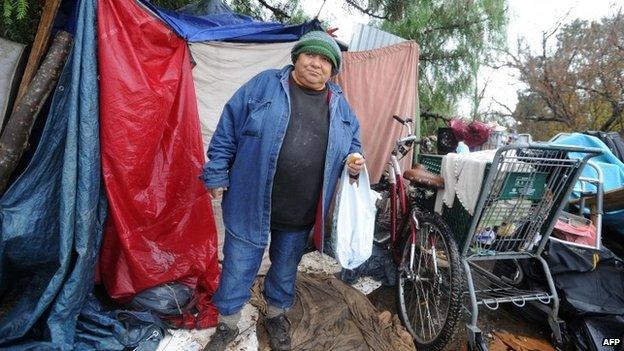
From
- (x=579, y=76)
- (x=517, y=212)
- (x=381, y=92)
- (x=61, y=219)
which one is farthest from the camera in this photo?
(x=579, y=76)

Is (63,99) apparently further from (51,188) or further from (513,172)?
(513,172)

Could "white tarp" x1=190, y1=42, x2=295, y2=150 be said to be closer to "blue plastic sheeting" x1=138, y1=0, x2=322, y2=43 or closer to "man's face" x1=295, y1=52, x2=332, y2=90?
"blue plastic sheeting" x1=138, y1=0, x2=322, y2=43

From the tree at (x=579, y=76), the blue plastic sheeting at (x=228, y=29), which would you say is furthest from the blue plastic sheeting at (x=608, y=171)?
the tree at (x=579, y=76)

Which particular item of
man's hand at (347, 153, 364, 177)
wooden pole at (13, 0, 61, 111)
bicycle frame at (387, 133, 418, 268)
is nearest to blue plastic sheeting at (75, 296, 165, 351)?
wooden pole at (13, 0, 61, 111)

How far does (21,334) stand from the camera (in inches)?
80.4

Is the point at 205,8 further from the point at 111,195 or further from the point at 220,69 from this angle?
the point at 111,195

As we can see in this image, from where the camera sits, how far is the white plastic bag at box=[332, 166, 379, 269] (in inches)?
87.8

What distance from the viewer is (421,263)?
2.95 m

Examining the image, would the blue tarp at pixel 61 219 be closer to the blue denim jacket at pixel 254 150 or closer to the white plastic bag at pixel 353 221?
the blue denim jacket at pixel 254 150

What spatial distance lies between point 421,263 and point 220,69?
243 centimetres

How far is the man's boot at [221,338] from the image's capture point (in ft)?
7.19

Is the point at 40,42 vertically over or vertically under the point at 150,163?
over

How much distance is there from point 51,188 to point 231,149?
1.21 meters

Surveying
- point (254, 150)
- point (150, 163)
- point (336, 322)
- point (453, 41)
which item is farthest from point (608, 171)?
point (150, 163)
